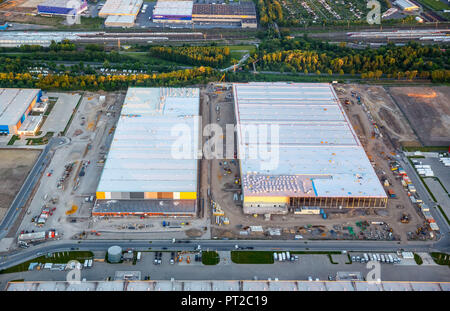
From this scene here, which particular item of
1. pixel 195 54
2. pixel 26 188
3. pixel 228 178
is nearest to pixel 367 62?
pixel 195 54

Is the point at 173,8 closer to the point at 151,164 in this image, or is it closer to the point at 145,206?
the point at 151,164

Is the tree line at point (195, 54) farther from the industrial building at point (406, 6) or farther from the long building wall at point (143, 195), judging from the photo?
the industrial building at point (406, 6)

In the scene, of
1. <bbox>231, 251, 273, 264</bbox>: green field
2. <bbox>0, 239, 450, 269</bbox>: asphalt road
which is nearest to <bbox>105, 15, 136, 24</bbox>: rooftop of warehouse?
<bbox>0, 239, 450, 269</bbox>: asphalt road

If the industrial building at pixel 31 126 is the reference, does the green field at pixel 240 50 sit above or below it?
above

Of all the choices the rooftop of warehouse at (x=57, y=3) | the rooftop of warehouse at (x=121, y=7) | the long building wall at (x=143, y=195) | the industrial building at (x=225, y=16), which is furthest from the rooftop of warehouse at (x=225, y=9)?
the long building wall at (x=143, y=195)
